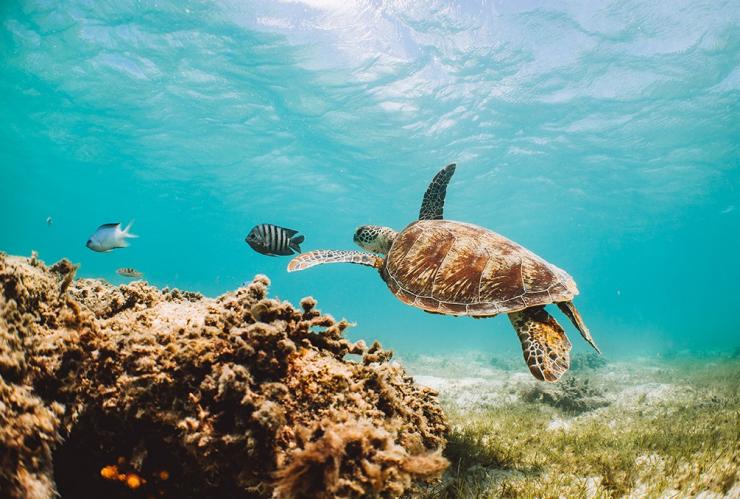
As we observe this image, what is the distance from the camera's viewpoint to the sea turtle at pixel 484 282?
13.8 ft

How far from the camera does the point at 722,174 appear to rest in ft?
113

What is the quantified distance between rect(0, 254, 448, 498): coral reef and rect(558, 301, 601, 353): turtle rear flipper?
2.95m

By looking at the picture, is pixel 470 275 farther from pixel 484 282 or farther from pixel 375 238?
pixel 375 238

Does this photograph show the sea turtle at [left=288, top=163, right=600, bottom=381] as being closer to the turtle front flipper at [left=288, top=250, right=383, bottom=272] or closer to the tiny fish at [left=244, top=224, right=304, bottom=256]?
the turtle front flipper at [left=288, top=250, right=383, bottom=272]

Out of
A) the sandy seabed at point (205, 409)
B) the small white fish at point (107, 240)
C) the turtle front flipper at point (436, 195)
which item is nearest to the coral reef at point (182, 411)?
the sandy seabed at point (205, 409)

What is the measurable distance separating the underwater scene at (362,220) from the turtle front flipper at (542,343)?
0.04 meters

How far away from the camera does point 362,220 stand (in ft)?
182

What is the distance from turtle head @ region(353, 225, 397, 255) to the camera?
6.92 meters

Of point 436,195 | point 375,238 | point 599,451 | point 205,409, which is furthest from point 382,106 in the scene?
point 205,409

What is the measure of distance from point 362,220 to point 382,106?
31761mm

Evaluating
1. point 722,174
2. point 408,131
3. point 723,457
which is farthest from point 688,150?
point 723,457

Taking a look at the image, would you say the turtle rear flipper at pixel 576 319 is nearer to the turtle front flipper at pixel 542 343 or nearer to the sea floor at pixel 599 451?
the turtle front flipper at pixel 542 343

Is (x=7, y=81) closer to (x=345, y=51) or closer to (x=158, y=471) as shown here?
(x=345, y=51)

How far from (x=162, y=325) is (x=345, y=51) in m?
21.1
